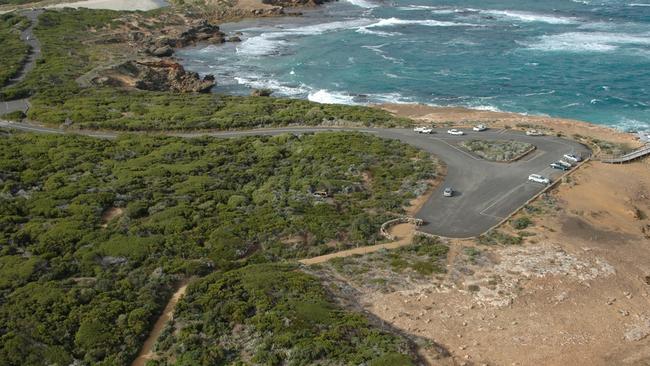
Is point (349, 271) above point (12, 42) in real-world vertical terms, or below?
below

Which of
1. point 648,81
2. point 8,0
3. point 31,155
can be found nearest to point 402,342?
point 31,155

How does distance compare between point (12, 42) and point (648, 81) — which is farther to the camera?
point (12, 42)

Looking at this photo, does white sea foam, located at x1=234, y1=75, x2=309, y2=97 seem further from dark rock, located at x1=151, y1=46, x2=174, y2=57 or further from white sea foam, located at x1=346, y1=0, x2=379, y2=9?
white sea foam, located at x1=346, y1=0, x2=379, y2=9

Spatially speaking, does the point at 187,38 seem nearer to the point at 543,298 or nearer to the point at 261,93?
the point at 261,93

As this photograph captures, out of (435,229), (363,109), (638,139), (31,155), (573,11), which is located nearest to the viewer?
(435,229)

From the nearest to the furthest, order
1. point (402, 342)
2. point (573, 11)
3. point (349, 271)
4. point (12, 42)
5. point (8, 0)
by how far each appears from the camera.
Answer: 1. point (402, 342)
2. point (349, 271)
3. point (12, 42)
4. point (573, 11)
5. point (8, 0)

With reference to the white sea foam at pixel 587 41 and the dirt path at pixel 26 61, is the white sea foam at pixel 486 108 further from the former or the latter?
the dirt path at pixel 26 61

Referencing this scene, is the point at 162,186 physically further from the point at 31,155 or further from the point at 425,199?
the point at 425,199
